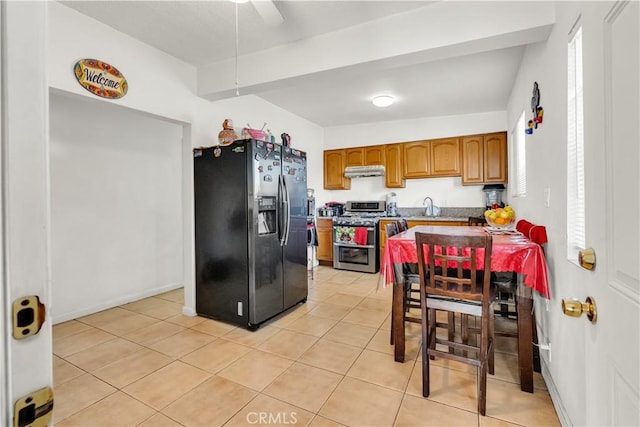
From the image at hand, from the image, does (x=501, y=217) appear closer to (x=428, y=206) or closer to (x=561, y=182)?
(x=561, y=182)

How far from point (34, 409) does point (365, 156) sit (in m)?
5.36

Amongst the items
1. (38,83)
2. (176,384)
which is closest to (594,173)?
(38,83)

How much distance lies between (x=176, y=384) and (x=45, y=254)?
1.92 meters

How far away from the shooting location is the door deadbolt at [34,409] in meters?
0.46

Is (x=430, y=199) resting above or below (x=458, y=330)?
above

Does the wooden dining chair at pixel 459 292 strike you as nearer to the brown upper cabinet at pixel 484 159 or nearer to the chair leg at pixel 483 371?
the chair leg at pixel 483 371

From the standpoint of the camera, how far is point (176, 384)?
202 cm

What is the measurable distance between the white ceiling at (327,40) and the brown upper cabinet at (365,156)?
1.78 meters

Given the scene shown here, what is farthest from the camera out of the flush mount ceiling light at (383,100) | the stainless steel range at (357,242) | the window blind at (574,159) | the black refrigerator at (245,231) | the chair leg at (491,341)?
the stainless steel range at (357,242)

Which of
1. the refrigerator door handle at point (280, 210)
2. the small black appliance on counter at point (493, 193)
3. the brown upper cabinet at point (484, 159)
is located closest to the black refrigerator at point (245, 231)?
the refrigerator door handle at point (280, 210)

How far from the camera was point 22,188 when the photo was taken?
47 centimetres

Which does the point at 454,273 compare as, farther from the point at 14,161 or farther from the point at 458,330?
the point at 14,161

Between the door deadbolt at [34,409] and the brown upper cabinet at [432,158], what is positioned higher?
the brown upper cabinet at [432,158]

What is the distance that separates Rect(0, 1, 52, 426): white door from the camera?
1.49 ft
